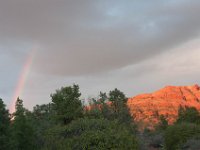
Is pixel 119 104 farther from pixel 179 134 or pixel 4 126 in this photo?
pixel 4 126

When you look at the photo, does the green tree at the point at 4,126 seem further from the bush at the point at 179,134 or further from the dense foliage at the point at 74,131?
the bush at the point at 179,134

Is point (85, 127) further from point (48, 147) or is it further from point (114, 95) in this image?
point (114, 95)

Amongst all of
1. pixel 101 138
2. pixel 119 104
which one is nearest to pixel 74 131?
pixel 101 138

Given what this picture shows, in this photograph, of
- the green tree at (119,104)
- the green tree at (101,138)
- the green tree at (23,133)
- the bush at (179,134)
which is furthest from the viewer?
the green tree at (119,104)

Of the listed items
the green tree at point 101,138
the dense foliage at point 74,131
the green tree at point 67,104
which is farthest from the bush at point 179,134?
the green tree at point 101,138

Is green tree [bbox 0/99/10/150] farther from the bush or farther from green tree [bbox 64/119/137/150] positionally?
the bush

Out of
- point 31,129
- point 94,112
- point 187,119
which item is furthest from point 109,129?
point 187,119

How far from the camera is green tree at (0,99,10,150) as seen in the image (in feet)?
96.9

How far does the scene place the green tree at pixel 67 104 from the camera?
1345 inches

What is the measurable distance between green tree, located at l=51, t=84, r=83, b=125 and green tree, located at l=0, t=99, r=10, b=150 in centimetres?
459

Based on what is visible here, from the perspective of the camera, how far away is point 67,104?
114 feet

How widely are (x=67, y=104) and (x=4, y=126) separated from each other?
653 centimetres

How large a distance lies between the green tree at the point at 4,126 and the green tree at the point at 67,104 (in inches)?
181

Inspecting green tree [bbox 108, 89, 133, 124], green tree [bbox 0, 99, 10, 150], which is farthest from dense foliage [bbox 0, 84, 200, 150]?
green tree [bbox 108, 89, 133, 124]
